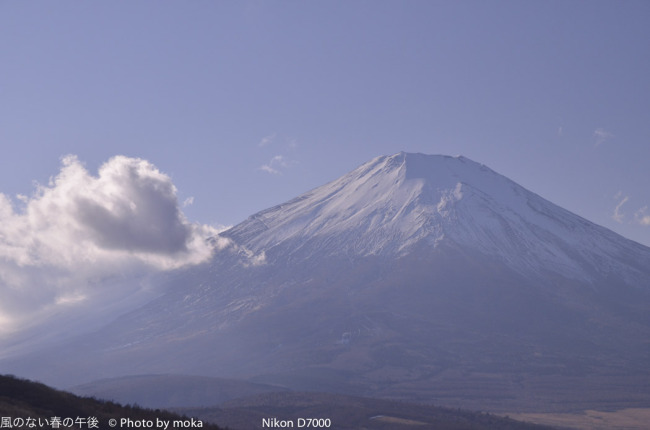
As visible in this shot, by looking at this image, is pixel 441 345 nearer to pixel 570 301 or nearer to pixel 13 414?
pixel 570 301

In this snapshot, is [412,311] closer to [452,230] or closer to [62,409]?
[452,230]

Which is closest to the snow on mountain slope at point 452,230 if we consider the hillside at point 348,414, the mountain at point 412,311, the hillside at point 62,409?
the mountain at point 412,311

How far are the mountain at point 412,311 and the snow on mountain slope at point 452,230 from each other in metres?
0.52

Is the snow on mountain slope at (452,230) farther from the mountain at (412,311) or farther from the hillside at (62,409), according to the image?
the hillside at (62,409)

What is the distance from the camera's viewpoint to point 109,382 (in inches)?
4043

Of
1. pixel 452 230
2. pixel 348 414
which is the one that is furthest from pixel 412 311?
pixel 348 414

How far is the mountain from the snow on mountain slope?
0.52m

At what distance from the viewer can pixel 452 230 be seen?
16988 centimetres

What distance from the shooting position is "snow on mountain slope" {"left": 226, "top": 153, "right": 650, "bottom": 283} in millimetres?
167500

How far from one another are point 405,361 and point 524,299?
3746 centimetres

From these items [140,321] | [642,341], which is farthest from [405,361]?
[140,321]

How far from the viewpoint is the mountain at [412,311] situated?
110 m

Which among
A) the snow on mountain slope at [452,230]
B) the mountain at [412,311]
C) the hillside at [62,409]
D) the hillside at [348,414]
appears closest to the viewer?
the hillside at [62,409]

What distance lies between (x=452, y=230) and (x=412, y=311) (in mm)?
35096
